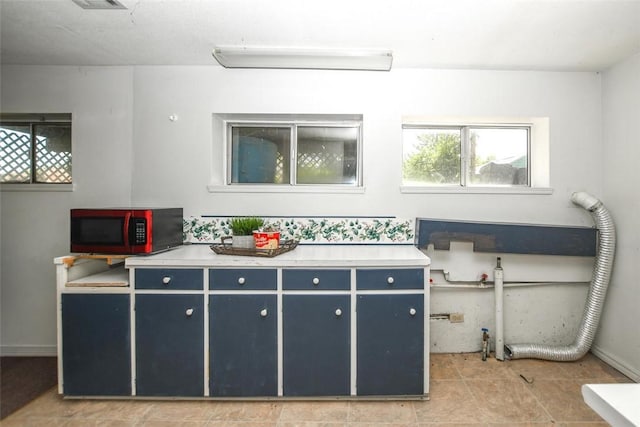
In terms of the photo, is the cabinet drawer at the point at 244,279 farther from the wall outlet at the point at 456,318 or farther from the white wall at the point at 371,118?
the wall outlet at the point at 456,318

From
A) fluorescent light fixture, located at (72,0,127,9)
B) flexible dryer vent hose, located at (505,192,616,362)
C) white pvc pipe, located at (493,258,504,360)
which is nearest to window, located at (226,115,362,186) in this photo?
fluorescent light fixture, located at (72,0,127,9)

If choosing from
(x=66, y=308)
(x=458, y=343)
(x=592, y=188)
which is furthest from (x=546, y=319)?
(x=66, y=308)

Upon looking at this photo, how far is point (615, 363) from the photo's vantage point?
8.02ft

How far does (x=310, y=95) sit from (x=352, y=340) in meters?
1.98

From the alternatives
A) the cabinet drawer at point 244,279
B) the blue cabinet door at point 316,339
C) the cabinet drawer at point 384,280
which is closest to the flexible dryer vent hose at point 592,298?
the cabinet drawer at point 384,280

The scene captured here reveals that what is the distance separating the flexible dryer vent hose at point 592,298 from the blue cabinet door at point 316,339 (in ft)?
5.17

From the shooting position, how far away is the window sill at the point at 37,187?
8.73 ft

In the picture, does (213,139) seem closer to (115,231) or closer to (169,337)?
Result: (115,231)

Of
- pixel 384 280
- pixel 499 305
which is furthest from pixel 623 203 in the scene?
pixel 384 280

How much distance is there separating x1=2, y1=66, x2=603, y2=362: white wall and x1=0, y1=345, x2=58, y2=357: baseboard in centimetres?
4

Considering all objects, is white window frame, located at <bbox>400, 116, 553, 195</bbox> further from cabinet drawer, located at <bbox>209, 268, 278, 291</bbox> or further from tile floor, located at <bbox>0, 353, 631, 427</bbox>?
tile floor, located at <bbox>0, 353, 631, 427</bbox>

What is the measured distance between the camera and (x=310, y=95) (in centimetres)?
264

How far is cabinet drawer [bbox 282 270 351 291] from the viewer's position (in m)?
2.03

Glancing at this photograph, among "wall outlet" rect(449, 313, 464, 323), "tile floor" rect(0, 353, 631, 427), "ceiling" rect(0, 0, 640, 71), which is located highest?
"ceiling" rect(0, 0, 640, 71)
